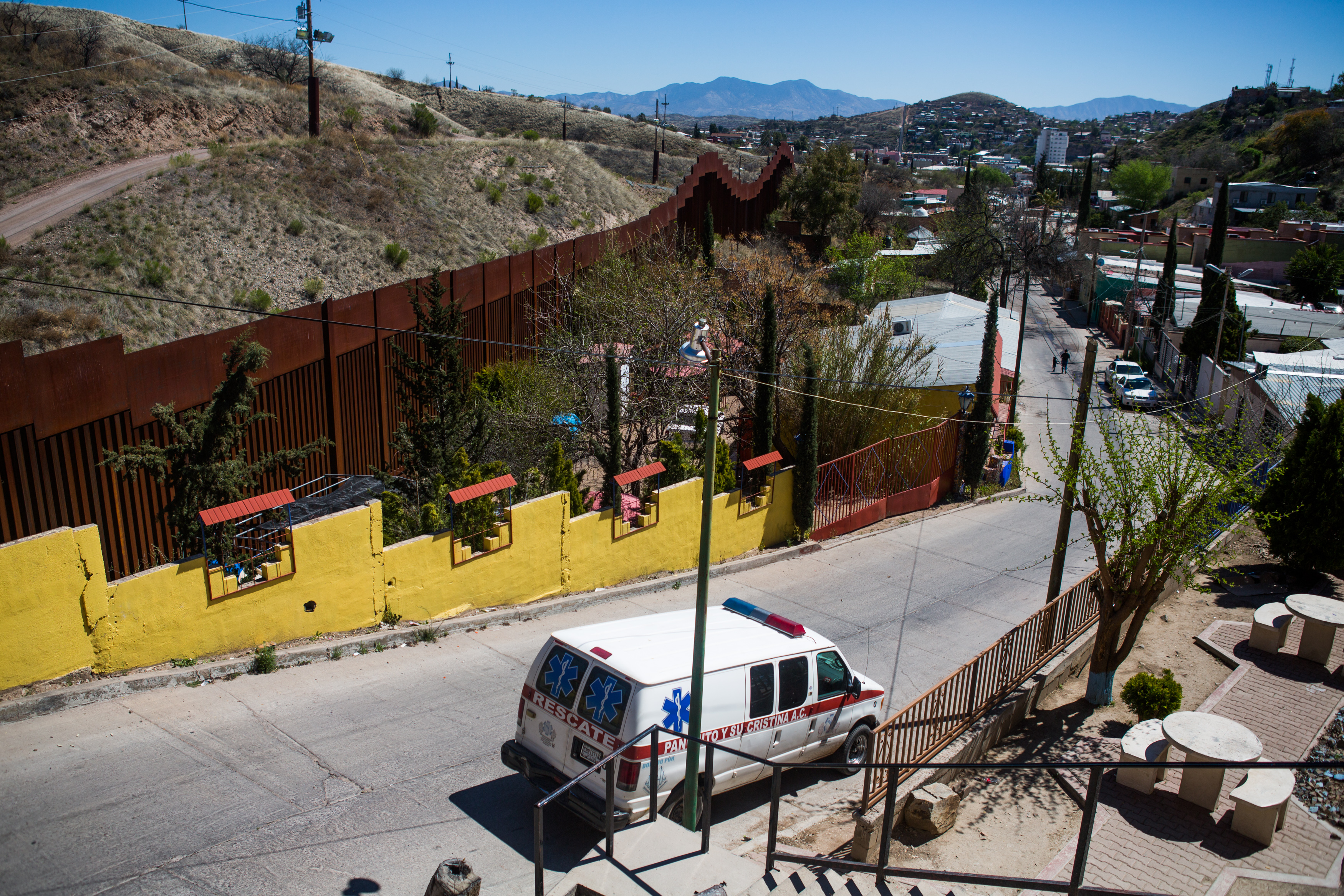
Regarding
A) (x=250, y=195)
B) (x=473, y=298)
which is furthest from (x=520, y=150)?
(x=473, y=298)

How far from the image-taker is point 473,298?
19812 millimetres

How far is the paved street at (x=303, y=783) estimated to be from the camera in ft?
22.6

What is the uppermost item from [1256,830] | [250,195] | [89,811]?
[250,195]

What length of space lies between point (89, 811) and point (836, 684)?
706cm

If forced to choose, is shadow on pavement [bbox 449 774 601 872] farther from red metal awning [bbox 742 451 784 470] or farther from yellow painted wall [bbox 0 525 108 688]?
red metal awning [bbox 742 451 784 470]

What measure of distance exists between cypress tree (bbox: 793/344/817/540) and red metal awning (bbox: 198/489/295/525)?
1083 centimetres

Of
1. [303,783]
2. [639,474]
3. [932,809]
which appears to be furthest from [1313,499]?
[303,783]

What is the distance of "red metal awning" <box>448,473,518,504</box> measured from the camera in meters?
12.2

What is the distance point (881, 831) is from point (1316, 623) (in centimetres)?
893

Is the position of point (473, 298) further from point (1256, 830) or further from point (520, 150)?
point (520, 150)

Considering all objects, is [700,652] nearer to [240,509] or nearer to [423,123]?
[240,509]

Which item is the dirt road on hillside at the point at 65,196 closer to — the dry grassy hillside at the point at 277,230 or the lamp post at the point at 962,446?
the dry grassy hillside at the point at 277,230

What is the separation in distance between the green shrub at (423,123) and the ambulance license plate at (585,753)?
44161 mm

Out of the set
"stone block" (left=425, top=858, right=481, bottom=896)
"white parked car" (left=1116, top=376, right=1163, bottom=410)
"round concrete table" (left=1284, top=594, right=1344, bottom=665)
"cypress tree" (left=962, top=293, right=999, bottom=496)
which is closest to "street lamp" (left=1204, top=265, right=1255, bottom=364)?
"white parked car" (left=1116, top=376, right=1163, bottom=410)
